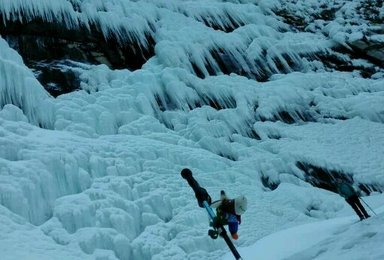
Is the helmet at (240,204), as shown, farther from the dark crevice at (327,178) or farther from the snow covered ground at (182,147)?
the dark crevice at (327,178)

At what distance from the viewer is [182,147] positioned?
10.6m

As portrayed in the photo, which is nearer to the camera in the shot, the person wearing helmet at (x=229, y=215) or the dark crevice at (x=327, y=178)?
the person wearing helmet at (x=229, y=215)

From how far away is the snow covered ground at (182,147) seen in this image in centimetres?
743

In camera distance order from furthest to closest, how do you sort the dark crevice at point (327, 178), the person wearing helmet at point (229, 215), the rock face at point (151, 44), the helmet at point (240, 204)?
the rock face at point (151, 44) → the dark crevice at point (327, 178) → the person wearing helmet at point (229, 215) → the helmet at point (240, 204)

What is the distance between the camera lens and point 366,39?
58.0 ft

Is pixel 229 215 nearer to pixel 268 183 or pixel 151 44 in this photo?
pixel 268 183

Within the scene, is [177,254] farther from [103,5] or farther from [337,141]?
[103,5]

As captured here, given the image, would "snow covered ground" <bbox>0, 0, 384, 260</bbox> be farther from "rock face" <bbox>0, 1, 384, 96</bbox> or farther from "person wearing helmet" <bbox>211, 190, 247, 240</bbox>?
"person wearing helmet" <bbox>211, 190, 247, 240</bbox>

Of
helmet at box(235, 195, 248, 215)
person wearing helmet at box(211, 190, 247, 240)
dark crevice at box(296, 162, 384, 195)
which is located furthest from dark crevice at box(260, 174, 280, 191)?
helmet at box(235, 195, 248, 215)

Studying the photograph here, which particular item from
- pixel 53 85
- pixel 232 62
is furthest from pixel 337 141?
pixel 53 85

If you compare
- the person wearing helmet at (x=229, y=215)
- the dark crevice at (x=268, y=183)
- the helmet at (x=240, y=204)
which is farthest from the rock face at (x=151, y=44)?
the helmet at (x=240, y=204)

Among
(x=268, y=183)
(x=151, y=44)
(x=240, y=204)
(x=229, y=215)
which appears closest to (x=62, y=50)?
(x=151, y=44)

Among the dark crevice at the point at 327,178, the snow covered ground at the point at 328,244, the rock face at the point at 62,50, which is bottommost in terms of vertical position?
the snow covered ground at the point at 328,244

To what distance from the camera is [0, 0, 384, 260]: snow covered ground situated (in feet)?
24.4
